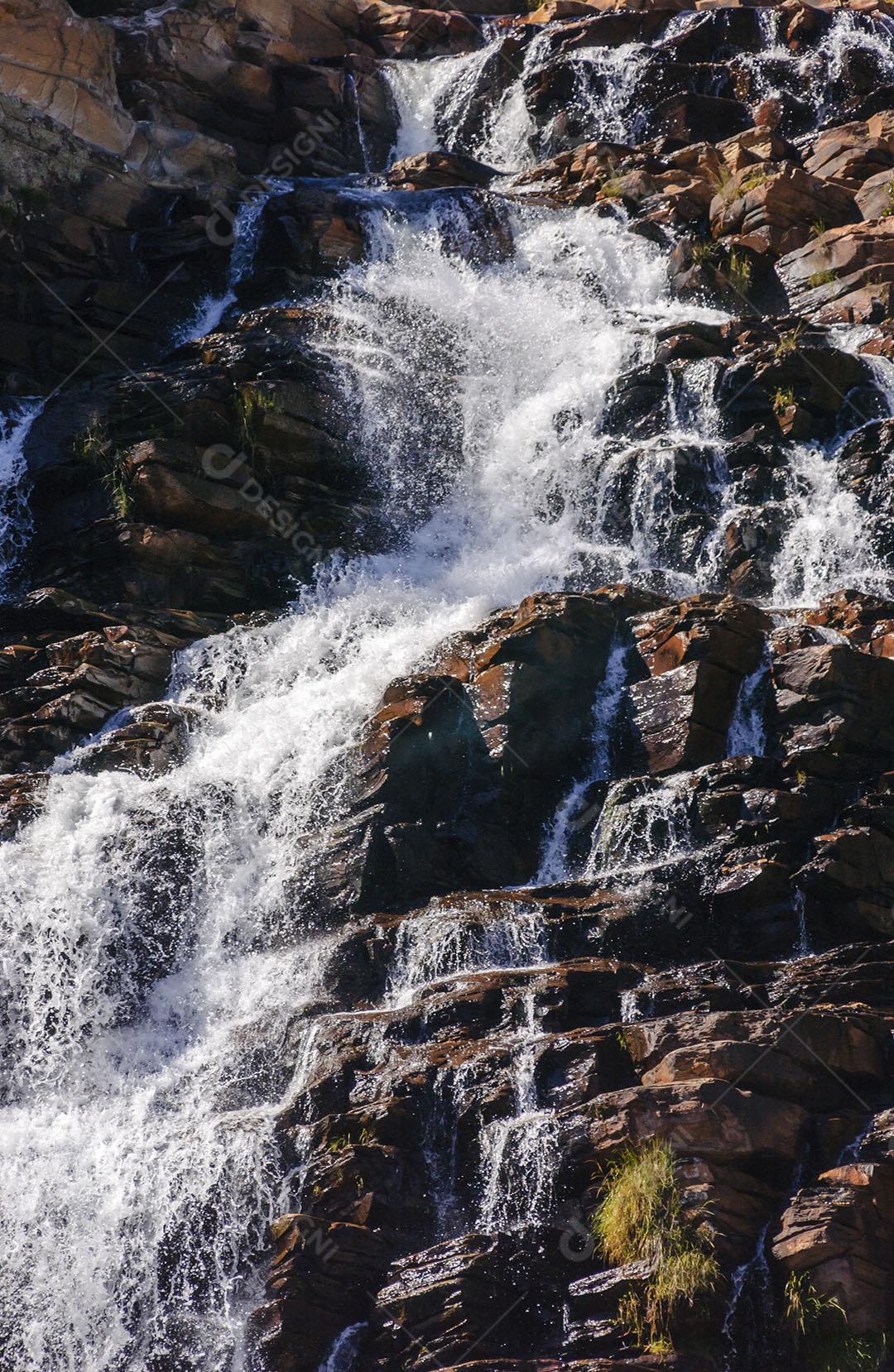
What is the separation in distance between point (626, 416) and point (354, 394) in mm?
2949

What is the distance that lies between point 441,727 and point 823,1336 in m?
5.42

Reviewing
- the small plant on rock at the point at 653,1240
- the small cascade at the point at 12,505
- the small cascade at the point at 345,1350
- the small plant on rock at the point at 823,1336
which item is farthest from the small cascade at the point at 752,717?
the small cascade at the point at 12,505

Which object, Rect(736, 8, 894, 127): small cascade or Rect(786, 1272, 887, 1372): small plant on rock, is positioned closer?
Rect(786, 1272, 887, 1372): small plant on rock

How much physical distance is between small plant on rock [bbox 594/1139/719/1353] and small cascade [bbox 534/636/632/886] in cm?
324

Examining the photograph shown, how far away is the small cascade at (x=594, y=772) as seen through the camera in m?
10.5

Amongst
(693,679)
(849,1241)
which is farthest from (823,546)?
(849,1241)

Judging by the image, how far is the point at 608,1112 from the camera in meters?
7.61

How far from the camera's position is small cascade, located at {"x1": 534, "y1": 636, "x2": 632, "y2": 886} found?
34.6ft

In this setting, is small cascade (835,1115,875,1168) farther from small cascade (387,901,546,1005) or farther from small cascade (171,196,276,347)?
small cascade (171,196,276,347)

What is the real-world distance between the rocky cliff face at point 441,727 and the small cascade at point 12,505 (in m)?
0.07

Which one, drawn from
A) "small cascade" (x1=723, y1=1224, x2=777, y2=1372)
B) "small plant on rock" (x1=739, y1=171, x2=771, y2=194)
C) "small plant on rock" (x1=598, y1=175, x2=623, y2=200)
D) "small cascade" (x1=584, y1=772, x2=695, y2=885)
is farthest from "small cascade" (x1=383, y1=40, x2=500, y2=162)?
"small cascade" (x1=723, y1=1224, x2=777, y2=1372)

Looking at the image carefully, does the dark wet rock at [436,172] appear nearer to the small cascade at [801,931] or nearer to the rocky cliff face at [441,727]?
the rocky cliff face at [441,727]

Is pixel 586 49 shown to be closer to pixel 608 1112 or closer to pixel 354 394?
pixel 354 394

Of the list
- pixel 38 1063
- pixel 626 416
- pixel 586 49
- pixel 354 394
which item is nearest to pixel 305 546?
pixel 354 394
